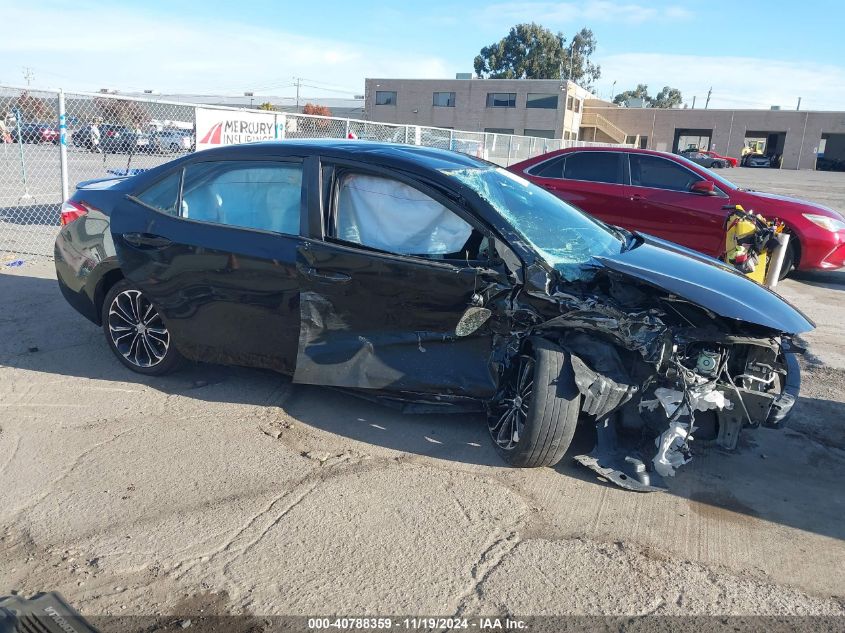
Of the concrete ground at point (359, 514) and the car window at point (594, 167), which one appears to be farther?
the car window at point (594, 167)

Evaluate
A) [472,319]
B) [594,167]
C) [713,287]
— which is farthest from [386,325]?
[594,167]

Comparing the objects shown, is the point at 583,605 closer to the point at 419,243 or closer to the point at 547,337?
the point at 547,337

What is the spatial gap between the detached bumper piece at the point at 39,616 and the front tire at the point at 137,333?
3.00 meters

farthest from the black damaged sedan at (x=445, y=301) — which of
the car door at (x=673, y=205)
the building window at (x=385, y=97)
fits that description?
the building window at (x=385, y=97)

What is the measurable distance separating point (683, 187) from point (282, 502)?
766 cm

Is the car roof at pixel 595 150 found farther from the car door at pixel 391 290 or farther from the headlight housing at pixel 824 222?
the car door at pixel 391 290

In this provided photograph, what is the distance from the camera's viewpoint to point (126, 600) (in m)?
2.86

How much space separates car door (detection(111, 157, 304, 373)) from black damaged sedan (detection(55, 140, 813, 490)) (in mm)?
14

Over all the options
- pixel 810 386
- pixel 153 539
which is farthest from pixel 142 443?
pixel 810 386

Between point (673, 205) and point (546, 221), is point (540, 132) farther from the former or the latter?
point (546, 221)

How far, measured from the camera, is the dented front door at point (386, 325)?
13.5ft

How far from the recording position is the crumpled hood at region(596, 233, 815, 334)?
12.0 feet

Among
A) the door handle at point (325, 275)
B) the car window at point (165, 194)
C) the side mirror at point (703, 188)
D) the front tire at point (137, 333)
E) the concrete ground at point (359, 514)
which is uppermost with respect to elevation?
the side mirror at point (703, 188)

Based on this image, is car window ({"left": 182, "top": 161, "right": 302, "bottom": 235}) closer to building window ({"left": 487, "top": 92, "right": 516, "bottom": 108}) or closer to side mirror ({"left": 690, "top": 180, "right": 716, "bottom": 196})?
side mirror ({"left": 690, "top": 180, "right": 716, "bottom": 196})
